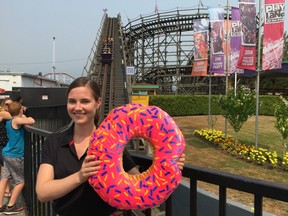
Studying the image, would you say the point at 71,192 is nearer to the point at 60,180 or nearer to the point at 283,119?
the point at 60,180

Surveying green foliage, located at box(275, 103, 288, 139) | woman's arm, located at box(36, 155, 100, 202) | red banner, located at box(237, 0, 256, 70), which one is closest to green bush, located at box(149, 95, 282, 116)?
red banner, located at box(237, 0, 256, 70)

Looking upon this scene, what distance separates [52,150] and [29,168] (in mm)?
2187

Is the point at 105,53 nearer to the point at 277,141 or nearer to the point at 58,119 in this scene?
the point at 58,119

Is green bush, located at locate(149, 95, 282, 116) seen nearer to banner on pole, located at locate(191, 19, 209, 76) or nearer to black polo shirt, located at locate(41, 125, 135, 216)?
banner on pole, located at locate(191, 19, 209, 76)

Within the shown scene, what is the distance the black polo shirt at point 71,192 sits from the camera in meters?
1.76

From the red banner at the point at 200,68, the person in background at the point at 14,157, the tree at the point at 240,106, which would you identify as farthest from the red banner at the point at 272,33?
the person in background at the point at 14,157

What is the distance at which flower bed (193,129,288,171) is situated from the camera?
7.87m

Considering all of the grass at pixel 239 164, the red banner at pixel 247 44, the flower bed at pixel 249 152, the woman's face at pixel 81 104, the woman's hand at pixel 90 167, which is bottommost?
the grass at pixel 239 164

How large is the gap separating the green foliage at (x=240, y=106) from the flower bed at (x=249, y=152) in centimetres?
65

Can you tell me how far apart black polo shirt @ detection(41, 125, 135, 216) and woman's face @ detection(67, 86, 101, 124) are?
0.53 feet

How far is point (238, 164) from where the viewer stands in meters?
8.04

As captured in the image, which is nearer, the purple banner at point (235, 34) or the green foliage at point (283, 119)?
the green foliage at point (283, 119)

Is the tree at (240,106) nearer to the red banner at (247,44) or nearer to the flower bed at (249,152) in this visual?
the flower bed at (249,152)

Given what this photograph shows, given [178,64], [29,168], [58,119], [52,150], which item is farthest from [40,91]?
[178,64]
